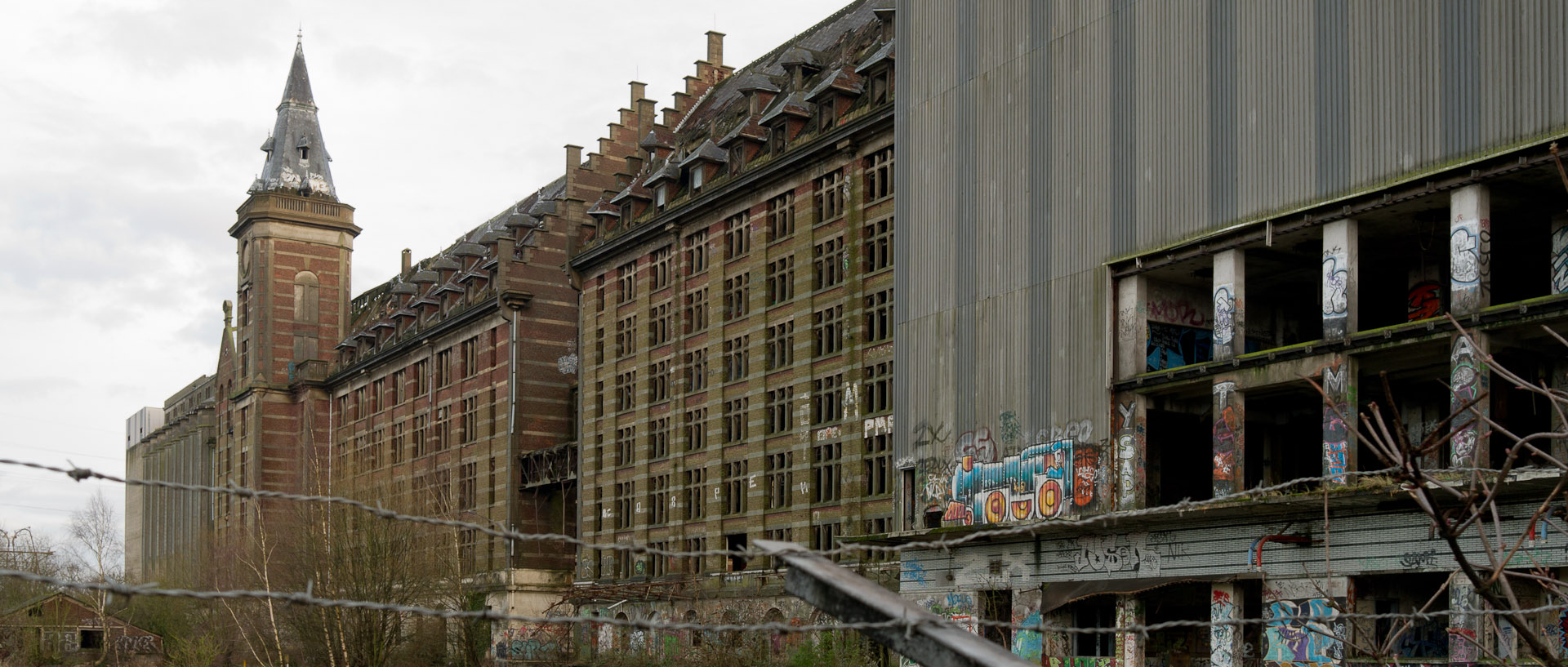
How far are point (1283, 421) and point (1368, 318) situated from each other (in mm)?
3047

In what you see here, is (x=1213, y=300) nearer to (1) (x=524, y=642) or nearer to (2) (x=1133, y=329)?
(2) (x=1133, y=329)

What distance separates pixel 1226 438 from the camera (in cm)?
2859

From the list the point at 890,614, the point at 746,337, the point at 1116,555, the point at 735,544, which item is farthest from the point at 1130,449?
the point at 890,614

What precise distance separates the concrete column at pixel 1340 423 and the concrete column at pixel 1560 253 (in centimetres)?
342

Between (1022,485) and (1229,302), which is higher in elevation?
(1229,302)

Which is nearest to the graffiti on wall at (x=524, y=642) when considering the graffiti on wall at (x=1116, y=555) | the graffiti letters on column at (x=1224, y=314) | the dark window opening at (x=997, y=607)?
the dark window opening at (x=997, y=607)

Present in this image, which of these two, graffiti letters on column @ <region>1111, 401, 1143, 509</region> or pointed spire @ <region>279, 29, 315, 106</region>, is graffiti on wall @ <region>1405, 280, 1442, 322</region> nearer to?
graffiti letters on column @ <region>1111, 401, 1143, 509</region>

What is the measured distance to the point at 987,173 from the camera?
1369 inches

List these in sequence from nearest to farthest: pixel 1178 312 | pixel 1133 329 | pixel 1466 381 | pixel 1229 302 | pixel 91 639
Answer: pixel 1466 381
pixel 1229 302
pixel 1133 329
pixel 1178 312
pixel 91 639

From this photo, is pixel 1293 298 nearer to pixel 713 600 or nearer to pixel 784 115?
pixel 784 115

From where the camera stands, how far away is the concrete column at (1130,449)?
3039 centimetres

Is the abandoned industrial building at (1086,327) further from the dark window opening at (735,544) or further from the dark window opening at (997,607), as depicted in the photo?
the dark window opening at (735,544)

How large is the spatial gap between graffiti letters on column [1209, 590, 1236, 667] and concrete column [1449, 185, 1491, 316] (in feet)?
21.9

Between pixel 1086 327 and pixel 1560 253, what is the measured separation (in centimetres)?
910
